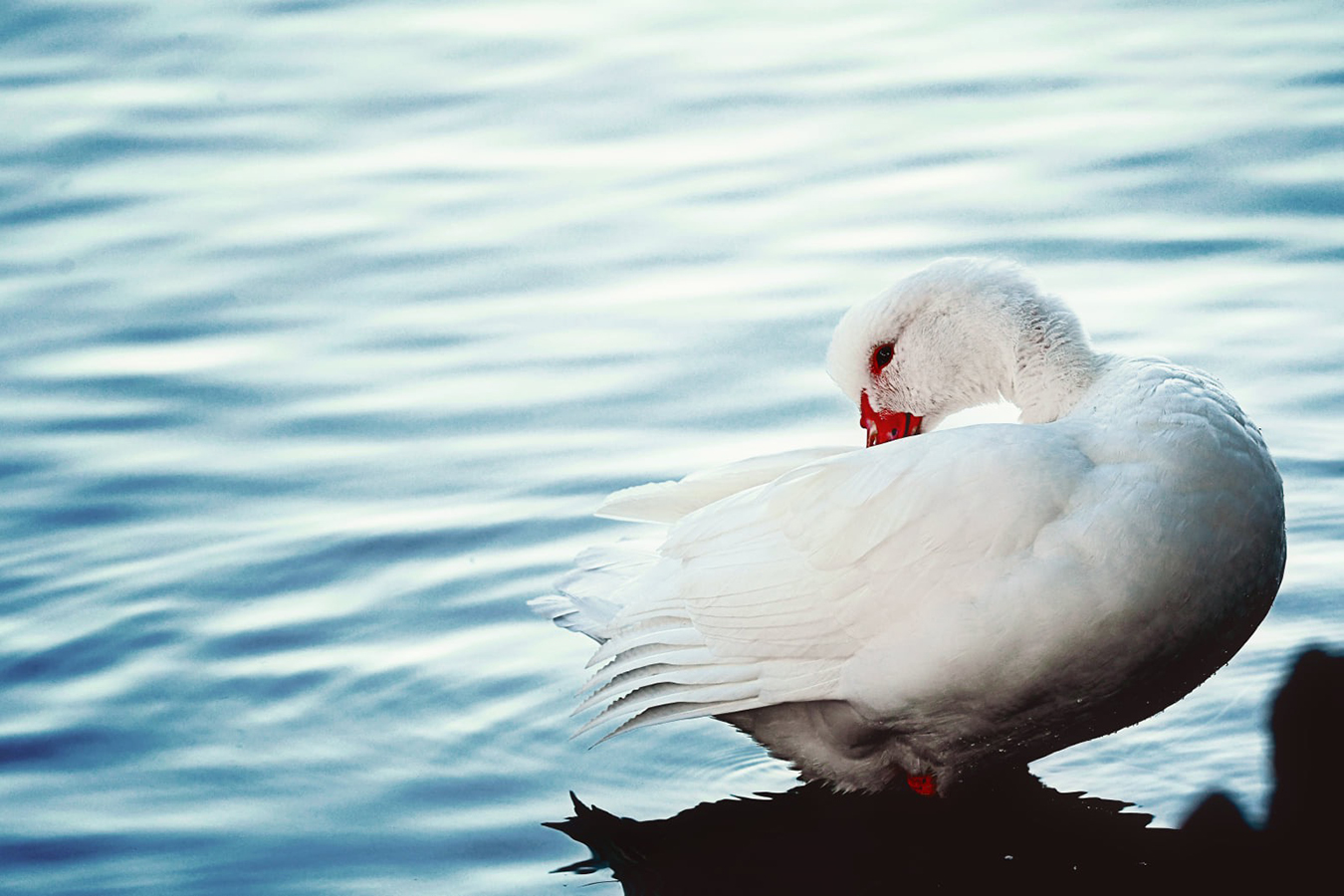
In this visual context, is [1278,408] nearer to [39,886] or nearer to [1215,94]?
[1215,94]

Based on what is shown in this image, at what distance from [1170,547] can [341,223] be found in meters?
5.31

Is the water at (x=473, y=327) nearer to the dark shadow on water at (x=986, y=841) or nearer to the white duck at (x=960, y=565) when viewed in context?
the dark shadow on water at (x=986, y=841)

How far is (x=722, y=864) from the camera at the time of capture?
4.66 metres

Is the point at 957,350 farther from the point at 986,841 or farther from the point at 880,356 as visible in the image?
the point at 986,841

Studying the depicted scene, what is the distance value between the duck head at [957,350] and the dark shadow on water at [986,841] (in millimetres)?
995

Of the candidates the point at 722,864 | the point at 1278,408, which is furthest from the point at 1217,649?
the point at 1278,408

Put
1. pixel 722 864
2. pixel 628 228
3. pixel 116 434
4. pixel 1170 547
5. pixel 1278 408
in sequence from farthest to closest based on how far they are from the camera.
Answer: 1. pixel 628 228
2. pixel 116 434
3. pixel 1278 408
4. pixel 722 864
5. pixel 1170 547

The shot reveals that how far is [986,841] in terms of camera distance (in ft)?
15.4

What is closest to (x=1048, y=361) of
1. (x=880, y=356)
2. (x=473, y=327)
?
(x=880, y=356)

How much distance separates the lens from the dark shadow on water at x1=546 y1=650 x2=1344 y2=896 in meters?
4.50

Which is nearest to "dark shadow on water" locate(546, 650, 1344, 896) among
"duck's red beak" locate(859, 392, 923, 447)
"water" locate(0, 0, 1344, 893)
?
"water" locate(0, 0, 1344, 893)

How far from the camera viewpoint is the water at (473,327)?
5.11 m

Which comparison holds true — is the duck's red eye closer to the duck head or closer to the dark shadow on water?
the duck head

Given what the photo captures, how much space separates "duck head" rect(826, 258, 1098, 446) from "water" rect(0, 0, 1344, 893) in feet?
3.22
